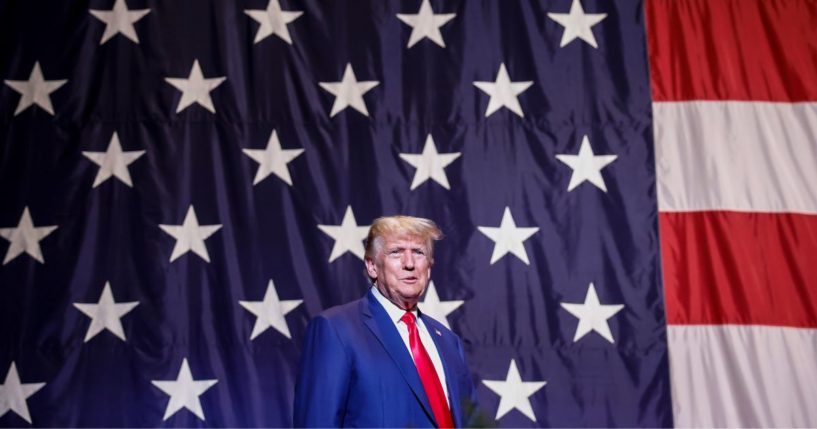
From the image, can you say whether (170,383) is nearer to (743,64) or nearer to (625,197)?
(625,197)

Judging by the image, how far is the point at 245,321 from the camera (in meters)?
3.85

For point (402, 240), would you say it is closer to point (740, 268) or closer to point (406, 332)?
point (406, 332)

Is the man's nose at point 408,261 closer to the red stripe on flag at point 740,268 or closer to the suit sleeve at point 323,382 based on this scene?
the suit sleeve at point 323,382

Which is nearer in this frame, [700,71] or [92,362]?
[92,362]

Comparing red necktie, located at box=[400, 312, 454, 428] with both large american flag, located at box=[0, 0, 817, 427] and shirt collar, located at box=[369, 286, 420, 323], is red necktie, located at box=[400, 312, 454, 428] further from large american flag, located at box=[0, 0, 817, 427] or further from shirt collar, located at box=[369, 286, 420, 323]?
large american flag, located at box=[0, 0, 817, 427]

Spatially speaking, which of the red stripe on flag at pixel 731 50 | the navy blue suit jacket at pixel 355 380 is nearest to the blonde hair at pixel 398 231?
the navy blue suit jacket at pixel 355 380

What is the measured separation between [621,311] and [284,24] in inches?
71.7

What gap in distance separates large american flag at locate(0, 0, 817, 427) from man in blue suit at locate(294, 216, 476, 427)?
45.7 inches

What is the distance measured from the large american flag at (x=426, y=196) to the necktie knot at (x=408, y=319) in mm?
1187

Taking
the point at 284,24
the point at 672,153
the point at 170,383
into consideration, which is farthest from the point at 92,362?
the point at 672,153

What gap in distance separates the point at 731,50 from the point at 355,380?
2460mm

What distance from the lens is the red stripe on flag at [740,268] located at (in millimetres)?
3867

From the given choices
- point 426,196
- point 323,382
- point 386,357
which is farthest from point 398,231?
point 426,196

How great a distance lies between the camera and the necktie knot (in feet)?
8.68
